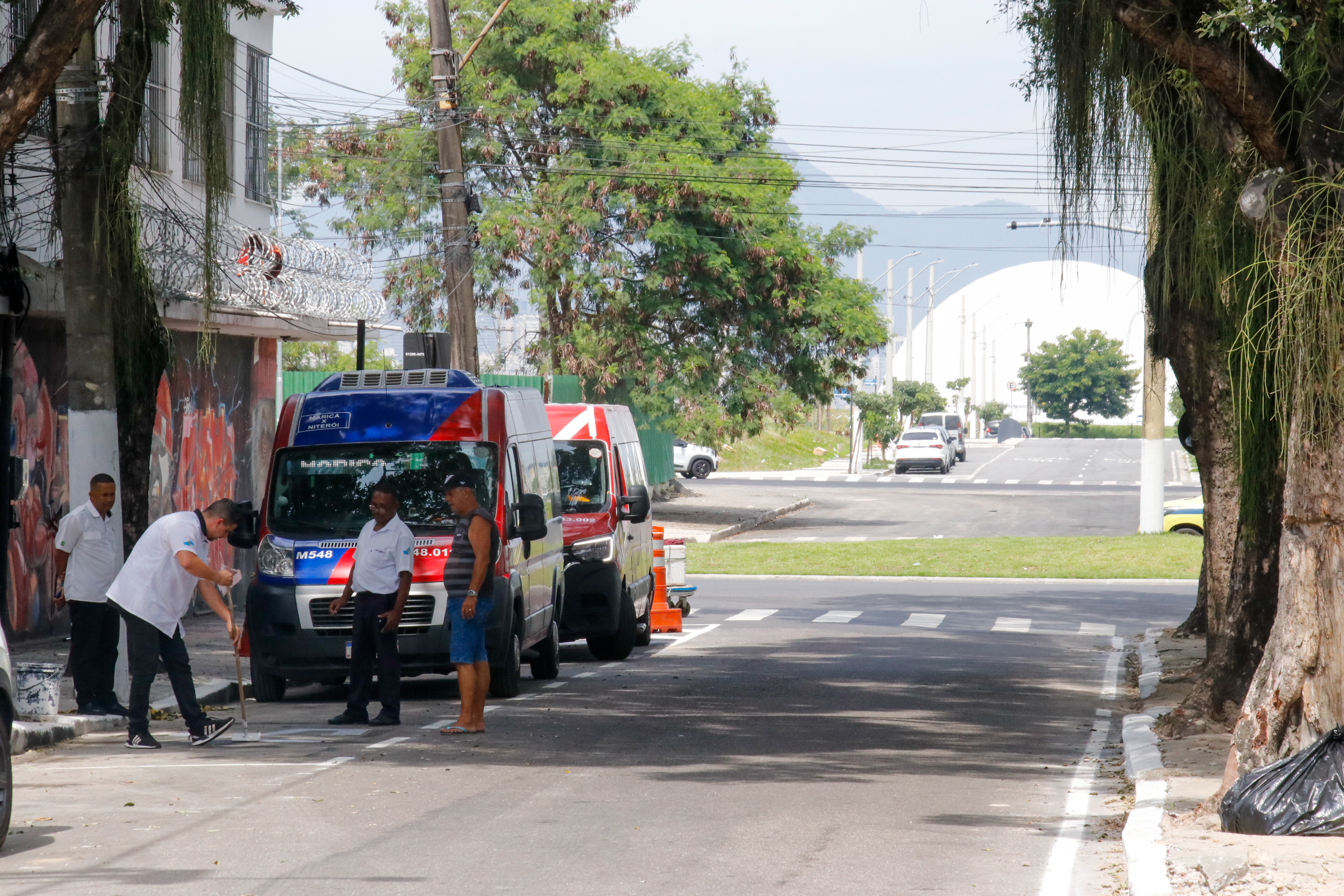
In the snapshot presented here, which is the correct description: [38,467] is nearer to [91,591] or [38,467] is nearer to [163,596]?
[91,591]

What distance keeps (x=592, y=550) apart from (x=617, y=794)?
24.0 ft

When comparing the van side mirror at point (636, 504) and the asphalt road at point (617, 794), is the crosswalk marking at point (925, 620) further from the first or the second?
the van side mirror at point (636, 504)

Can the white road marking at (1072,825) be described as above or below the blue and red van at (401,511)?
below

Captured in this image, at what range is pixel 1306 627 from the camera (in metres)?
7.76

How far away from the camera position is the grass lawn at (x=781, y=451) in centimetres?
7344

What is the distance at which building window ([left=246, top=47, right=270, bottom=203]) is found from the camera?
2247 centimetres

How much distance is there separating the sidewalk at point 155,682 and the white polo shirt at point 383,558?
5.67ft

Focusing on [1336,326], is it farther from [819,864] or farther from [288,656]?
[288,656]

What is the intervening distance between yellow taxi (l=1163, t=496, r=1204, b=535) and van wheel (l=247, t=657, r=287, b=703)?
2362 centimetres

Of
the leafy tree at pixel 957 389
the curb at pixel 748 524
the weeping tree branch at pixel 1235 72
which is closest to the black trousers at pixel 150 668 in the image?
the weeping tree branch at pixel 1235 72

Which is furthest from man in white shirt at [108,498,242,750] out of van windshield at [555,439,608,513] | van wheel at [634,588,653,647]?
van wheel at [634,588,653,647]

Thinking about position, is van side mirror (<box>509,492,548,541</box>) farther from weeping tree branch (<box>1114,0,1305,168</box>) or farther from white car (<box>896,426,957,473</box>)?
white car (<box>896,426,957,473</box>)

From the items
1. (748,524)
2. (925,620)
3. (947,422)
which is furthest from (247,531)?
(947,422)

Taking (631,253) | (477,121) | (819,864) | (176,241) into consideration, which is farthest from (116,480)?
(477,121)
